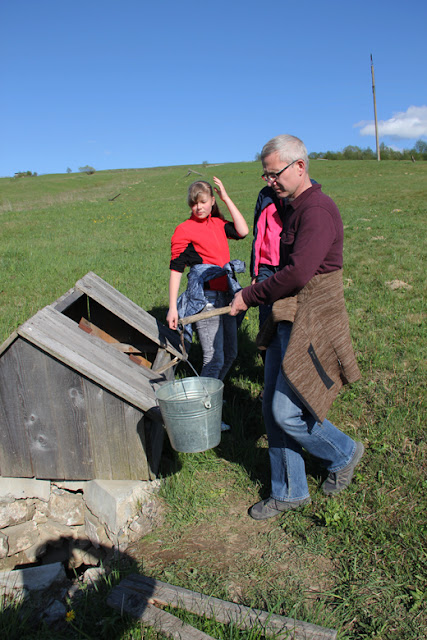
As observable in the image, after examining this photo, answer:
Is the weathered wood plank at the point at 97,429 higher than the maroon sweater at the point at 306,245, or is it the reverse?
the maroon sweater at the point at 306,245

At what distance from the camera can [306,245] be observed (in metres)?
2.57

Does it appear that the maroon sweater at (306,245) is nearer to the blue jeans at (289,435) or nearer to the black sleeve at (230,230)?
the blue jeans at (289,435)

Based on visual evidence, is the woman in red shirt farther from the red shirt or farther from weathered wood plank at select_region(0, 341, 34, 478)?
weathered wood plank at select_region(0, 341, 34, 478)

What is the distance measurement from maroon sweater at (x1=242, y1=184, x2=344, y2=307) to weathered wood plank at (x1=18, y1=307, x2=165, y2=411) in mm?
1070

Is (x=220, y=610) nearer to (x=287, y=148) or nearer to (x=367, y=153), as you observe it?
(x=287, y=148)

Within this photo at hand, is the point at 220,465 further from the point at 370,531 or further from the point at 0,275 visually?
the point at 0,275

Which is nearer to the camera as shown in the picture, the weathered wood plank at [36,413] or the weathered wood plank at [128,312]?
the weathered wood plank at [36,413]

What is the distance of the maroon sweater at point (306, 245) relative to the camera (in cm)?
258

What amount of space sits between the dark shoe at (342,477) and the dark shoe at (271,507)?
17 cm

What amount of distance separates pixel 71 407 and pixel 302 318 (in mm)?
1738

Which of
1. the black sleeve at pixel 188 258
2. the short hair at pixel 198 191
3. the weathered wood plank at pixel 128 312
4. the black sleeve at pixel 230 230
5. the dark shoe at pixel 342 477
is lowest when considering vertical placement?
the dark shoe at pixel 342 477

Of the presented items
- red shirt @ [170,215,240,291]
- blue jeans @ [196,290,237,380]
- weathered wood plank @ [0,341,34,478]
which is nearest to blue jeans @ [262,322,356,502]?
blue jeans @ [196,290,237,380]

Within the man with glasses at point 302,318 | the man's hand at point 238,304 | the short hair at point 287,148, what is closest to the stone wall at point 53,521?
the man with glasses at point 302,318

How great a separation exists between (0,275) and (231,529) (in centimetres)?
690
